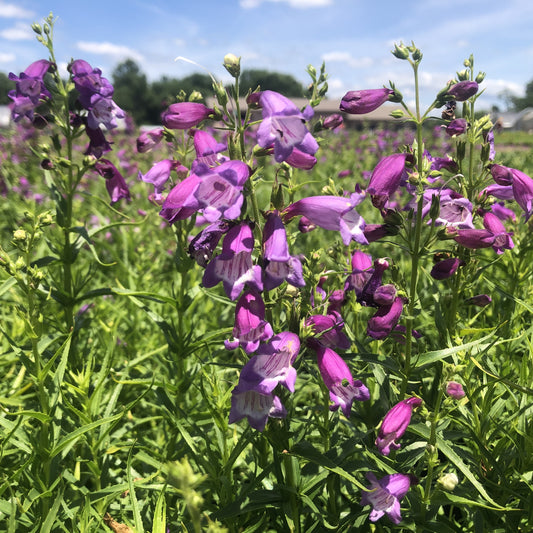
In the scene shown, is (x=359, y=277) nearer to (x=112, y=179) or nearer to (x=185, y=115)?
(x=185, y=115)

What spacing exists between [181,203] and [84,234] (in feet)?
5.20

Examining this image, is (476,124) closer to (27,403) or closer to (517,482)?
(517,482)

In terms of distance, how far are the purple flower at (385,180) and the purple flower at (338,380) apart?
2.39 feet

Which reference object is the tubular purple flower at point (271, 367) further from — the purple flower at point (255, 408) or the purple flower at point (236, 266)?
the purple flower at point (236, 266)

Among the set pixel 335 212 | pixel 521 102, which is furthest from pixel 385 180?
pixel 521 102

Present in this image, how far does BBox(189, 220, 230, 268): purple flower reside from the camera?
6.49ft

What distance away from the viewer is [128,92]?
323 ft

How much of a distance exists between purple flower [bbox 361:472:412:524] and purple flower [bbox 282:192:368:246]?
103cm

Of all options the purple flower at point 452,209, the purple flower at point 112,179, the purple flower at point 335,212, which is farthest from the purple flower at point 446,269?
the purple flower at point 112,179

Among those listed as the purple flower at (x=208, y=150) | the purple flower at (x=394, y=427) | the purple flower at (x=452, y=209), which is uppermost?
the purple flower at (x=208, y=150)

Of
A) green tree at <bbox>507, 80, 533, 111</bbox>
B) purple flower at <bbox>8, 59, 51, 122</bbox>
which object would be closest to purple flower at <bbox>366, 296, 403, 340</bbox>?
purple flower at <bbox>8, 59, 51, 122</bbox>

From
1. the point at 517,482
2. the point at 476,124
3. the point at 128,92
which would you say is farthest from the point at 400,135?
the point at 128,92

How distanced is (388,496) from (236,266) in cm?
119

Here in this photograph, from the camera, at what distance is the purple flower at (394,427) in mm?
1859
